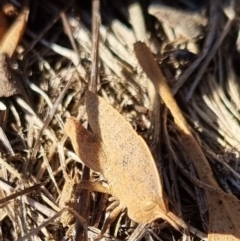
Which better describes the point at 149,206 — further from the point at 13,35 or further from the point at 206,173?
the point at 13,35

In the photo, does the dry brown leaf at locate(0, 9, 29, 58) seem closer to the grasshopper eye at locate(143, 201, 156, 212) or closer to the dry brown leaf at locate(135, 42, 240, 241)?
the dry brown leaf at locate(135, 42, 240, 241)

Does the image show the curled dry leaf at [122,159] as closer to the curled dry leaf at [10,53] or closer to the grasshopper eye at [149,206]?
the grasshopper eye at [149,206]

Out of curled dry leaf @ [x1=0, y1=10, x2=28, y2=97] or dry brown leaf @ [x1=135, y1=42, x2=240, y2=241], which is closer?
dry brown leaf @ [x1=135, y1=42, x2=240, y2=241]

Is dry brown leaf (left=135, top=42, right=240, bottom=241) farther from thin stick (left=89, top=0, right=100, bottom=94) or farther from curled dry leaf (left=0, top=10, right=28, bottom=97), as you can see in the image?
curled dry leaf (left=0, top=10, right=28, bottom=97)

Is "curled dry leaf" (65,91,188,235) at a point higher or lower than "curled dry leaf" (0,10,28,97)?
lower

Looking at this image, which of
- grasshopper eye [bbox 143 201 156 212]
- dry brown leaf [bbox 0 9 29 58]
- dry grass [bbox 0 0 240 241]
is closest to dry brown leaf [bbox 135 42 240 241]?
dry grass [bbox 0 0 240 241]

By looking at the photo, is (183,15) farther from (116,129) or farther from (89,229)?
(89,229)
